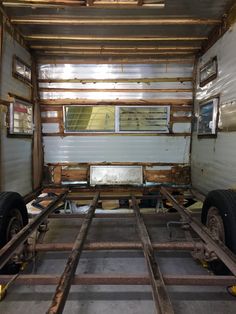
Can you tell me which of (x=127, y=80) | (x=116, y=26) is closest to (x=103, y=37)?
(x=116, y=26)

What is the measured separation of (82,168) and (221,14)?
3.65 m

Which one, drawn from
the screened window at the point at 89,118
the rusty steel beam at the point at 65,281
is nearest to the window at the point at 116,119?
the screened window at the point at 89,118

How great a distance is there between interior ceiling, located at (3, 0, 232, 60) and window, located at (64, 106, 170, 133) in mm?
1045

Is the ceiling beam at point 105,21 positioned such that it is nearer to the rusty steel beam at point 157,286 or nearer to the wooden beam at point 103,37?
the wooden beam at point 103,37

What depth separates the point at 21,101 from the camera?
13.7ft

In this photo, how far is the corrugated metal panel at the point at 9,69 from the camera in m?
3.56

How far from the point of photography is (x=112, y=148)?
17.4ft

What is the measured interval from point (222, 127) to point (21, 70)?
345 cm

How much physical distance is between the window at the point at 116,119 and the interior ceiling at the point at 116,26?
3.43ft

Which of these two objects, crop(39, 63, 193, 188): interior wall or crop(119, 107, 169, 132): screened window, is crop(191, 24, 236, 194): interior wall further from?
crop(119, 107, 169, 132): screened window

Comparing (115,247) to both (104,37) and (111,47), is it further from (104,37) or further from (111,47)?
→ (111,47)

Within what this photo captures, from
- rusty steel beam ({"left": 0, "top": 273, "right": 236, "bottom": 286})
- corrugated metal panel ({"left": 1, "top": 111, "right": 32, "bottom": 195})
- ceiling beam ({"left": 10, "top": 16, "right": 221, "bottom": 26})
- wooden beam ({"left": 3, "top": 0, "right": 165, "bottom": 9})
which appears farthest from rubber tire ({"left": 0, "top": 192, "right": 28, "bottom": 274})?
ceiling beam ({"left": 10, "top": 16, "right": 221, "bottom": 26})

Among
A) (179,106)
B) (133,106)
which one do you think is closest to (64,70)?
(133,106)

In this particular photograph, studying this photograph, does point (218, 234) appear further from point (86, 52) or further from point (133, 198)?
point (86, 52)
